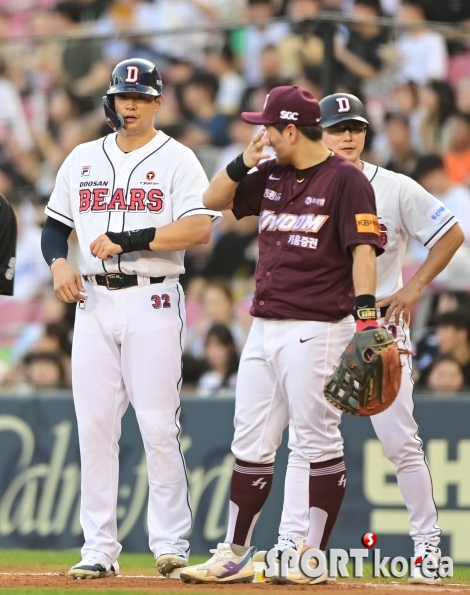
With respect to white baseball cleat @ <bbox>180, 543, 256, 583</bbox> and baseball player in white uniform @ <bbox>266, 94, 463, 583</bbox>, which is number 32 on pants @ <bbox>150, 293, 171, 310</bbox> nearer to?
baseball player in white uniform @ <bbox>266, 94, 463, 583</bbox>

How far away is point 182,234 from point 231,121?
13.8 feet

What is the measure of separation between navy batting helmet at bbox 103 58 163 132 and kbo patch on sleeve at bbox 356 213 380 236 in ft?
4.47

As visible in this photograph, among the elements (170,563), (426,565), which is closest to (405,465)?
(426,565)

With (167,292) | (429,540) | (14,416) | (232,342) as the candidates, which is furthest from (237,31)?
(429,540)

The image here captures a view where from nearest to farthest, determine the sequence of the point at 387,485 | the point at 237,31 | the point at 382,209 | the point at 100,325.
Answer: the point at 100,325, the point at 382,209, the point at 387,485, the point at 237,31

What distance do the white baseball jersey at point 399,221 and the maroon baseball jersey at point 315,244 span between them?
0.85 meters

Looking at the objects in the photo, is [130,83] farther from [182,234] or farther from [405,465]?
[405,465]

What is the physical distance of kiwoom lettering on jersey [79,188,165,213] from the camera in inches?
231

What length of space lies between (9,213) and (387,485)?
3.23 metres

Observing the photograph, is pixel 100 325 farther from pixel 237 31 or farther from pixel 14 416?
pixel 237 31

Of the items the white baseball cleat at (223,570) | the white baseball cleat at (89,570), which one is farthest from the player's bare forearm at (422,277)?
the white baseball cleat at (89,570)

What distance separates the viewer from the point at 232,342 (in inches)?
351

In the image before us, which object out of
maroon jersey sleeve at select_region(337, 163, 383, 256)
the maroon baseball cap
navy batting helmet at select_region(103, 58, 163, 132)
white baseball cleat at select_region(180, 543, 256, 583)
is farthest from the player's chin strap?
white baseball cleat at select_region(180, 543, 256, 583)

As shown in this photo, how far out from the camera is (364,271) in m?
5.16
